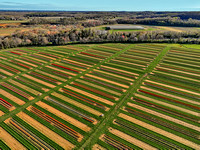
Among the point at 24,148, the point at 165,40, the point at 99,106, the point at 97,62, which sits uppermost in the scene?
the point at 165,40

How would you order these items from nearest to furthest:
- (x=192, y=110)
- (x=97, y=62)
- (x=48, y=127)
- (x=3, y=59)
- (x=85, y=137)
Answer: (x=85, y=137), (x=48, y=127), (x=192, y=110), (x=97, y=62), (x=3, y=59)

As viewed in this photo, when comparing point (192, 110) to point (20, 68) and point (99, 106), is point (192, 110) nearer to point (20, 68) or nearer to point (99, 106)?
point (99, 106)

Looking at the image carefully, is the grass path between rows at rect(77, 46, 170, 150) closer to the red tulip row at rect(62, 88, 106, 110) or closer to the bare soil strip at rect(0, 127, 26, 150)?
the red tulip row at rect(62, 88, 106, 110)

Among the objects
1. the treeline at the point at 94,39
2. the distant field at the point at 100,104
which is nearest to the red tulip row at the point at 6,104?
the distant field at the point at 100,104

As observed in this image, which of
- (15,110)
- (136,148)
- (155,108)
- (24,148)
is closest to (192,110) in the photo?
(155,108)

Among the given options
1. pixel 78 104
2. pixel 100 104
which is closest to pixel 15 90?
pixel 78 104

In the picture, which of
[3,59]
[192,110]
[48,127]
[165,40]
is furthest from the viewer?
[165,40]

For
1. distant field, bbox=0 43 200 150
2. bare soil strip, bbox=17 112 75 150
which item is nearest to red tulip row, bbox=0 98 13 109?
distant field, bbox=0 43 200 150
